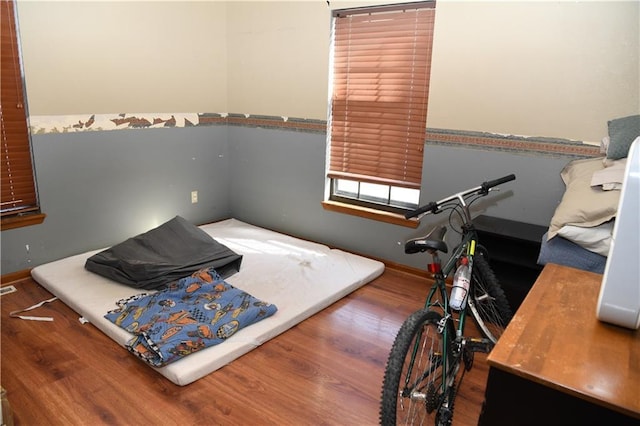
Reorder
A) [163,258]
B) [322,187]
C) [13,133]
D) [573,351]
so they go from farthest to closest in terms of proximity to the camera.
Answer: [322,187] < [163,258] < [13,133] < [573,351]

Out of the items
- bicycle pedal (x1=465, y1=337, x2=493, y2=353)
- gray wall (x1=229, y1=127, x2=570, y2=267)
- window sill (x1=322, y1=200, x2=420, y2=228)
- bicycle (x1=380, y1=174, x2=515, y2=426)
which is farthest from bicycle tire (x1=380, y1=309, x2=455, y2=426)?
window sill (x1=322, y1=200, x2=420, y2=228)

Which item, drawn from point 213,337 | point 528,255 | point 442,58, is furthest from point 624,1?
point 213,337

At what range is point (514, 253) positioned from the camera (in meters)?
2.62

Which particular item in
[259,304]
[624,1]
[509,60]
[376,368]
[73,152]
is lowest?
[376,368]

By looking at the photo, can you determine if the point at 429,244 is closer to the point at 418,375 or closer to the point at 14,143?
the point at 418,375

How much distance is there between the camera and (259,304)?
255 cm

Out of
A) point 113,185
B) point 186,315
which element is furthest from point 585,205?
point 113,185

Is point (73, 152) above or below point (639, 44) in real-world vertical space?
below

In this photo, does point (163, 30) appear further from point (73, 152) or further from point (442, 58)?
point (442, 58)

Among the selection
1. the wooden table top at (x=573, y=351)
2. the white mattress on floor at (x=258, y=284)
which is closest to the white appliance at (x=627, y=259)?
the wooden table top at (x=573, y=351)

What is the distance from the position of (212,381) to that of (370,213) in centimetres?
186

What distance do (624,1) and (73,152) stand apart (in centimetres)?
357

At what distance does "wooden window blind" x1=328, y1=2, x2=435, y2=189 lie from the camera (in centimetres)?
307

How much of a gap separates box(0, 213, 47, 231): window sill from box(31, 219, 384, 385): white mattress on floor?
310 millimetres
